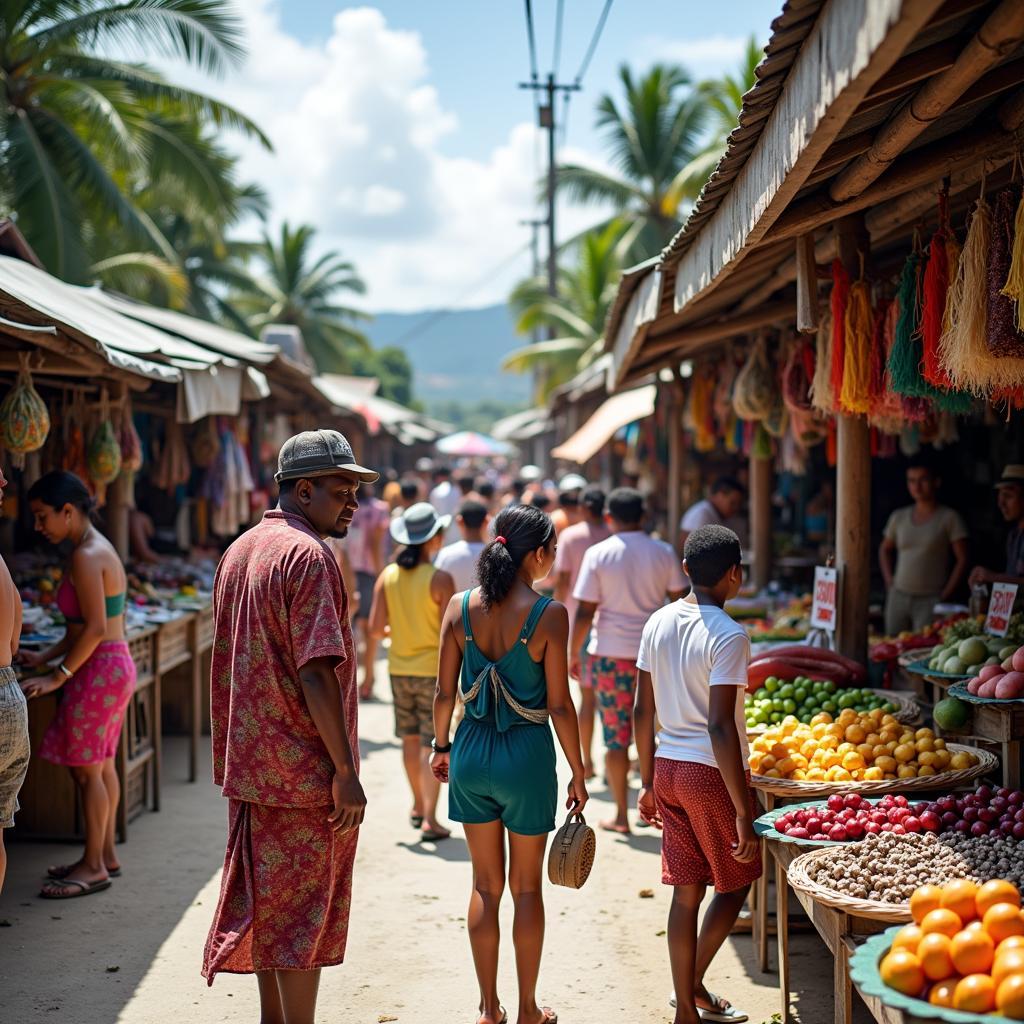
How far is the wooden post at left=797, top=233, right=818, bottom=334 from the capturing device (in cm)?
507

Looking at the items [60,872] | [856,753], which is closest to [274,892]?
[856,753]

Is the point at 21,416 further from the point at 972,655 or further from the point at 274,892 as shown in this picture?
the point at 972,655

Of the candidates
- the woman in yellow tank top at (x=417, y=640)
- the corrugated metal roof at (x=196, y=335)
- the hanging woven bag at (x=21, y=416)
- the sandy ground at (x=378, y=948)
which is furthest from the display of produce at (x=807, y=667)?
the corrugated metal roof at (x=196, y=335)

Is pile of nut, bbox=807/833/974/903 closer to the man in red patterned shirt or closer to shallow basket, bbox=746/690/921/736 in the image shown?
shallow basket, bbox=746/690/921/736

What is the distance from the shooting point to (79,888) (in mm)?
5523

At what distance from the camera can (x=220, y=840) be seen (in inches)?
259

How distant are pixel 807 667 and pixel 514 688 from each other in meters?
2.42

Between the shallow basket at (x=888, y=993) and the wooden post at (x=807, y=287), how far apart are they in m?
2.82

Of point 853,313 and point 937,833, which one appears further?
point 853,313

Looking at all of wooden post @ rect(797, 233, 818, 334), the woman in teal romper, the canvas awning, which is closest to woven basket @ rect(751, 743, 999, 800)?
the woman in teal romper

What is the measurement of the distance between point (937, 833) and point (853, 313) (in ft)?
7.88

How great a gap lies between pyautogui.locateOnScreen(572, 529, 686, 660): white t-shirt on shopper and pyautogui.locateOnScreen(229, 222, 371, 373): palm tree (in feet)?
107

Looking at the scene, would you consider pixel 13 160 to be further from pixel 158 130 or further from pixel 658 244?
pixel 658 244

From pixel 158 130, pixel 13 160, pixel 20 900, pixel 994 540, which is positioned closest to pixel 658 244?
pixel 158 130
